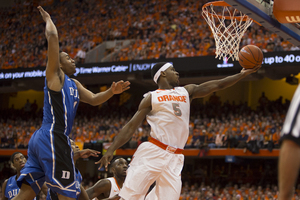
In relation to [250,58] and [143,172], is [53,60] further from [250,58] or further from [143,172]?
[250,58]

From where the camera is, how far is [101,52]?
20469 mm

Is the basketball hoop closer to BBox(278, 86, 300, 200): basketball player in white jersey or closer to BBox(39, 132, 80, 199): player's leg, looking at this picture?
BBox(39, 132, 80, 199): player's leg

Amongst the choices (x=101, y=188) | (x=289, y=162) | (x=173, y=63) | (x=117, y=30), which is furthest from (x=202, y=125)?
(x=289, y=162)

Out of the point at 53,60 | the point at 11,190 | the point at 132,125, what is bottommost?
the point at 11,190

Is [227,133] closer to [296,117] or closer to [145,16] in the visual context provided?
[145,16]

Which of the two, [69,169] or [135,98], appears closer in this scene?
[69,169]

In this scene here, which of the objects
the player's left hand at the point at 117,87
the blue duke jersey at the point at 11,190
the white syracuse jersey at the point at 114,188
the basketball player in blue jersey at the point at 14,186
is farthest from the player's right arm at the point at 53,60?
the blue duke jersey at the point at 11,190

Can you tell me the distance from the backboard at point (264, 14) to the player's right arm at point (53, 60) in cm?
321

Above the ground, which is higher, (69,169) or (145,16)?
(145,16)

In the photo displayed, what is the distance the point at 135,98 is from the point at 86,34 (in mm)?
4663

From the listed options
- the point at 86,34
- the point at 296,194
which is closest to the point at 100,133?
the point at 86,34

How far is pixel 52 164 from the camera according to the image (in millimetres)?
3885

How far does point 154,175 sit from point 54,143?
3.88ft

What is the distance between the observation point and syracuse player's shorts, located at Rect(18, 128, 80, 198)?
388cm
